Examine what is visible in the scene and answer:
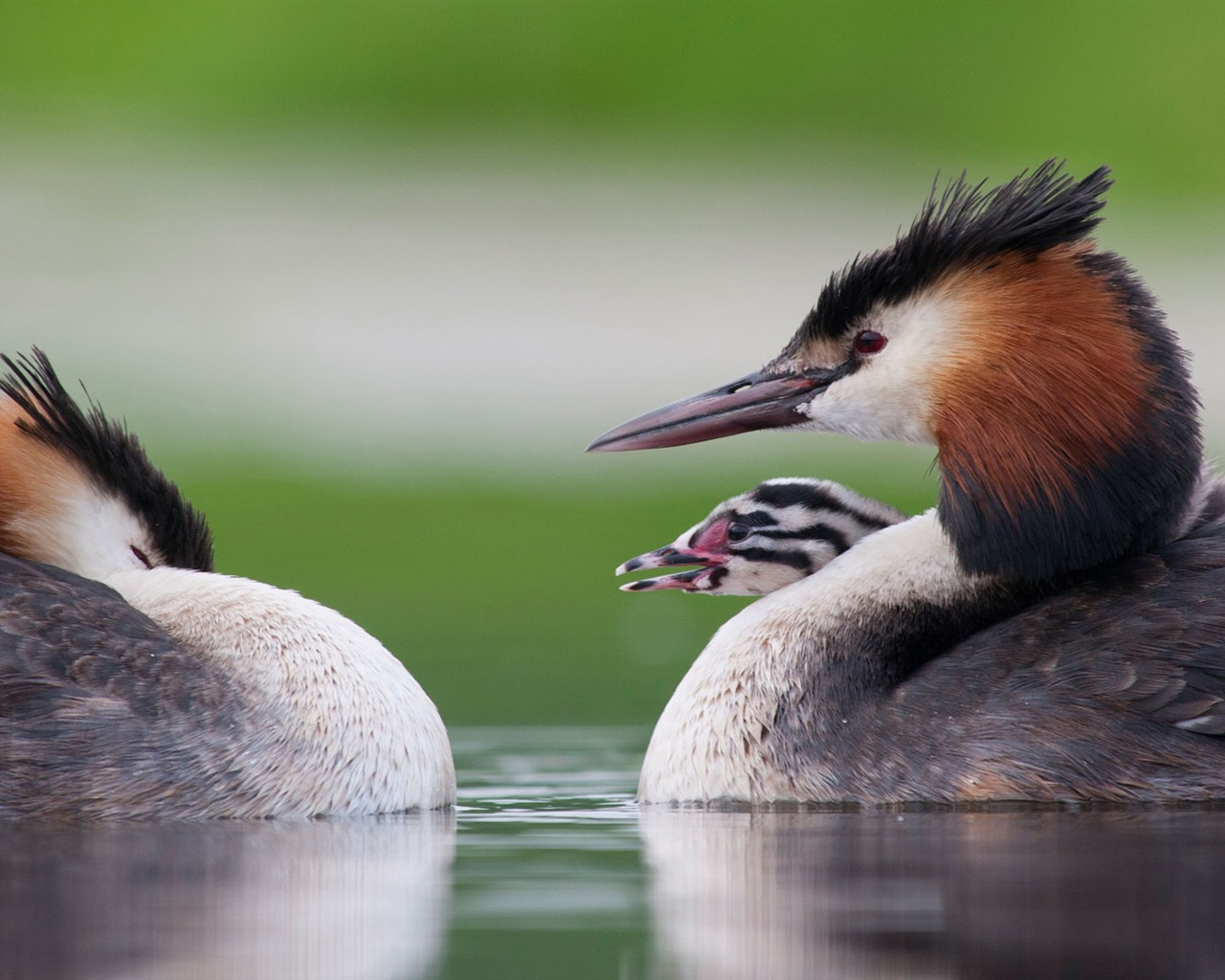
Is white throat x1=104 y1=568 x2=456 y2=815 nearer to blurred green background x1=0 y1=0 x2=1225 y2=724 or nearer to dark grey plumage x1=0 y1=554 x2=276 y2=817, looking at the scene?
dark grey plumage x1=0 y1=554 x2=276 y2=817

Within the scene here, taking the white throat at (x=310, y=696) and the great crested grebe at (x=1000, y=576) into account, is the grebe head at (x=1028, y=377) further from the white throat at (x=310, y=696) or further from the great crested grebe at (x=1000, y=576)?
the white throat at (x=310, y=696)

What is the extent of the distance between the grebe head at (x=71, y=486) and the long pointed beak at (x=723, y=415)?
1.42m

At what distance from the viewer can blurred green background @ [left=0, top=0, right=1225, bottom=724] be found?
2267cm

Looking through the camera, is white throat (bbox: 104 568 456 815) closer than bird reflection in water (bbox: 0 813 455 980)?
No

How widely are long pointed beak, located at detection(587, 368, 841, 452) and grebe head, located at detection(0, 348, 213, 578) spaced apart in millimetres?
1416

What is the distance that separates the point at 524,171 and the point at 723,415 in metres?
19.8

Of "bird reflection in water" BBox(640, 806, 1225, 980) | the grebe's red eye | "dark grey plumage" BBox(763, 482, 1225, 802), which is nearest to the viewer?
"bird reflection in water" BBox(640, 806, 1225, 980)

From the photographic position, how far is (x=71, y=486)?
7.88m

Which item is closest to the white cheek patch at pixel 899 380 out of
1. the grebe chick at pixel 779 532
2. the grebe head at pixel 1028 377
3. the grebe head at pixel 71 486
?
the grebe head at pixel 1028 377

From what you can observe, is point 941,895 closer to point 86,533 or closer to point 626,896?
point 626,896

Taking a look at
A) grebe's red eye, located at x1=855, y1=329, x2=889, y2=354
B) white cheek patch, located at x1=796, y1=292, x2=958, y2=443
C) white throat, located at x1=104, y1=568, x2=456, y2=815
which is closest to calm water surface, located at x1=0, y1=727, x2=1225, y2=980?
white throat, located at x1=104, y1=568, x2=456, y2=815

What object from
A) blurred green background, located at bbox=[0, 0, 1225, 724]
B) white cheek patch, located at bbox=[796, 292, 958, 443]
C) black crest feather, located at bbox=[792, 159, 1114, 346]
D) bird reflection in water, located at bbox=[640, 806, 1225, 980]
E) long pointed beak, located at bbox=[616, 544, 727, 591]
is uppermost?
blurred green background, located at bbox=[0, 0, 1225, 724]

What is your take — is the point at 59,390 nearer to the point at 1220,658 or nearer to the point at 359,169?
the point at 1220,658

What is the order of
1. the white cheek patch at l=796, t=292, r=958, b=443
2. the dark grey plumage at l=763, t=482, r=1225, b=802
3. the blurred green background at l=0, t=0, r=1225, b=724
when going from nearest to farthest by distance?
the dark grey plumage at l=763, t=482, r=1225, b=802
the white cheek patch at l=796, t=292, r=958, b=443
the blurred green background at l=0, t=0, r=1225, b=724
